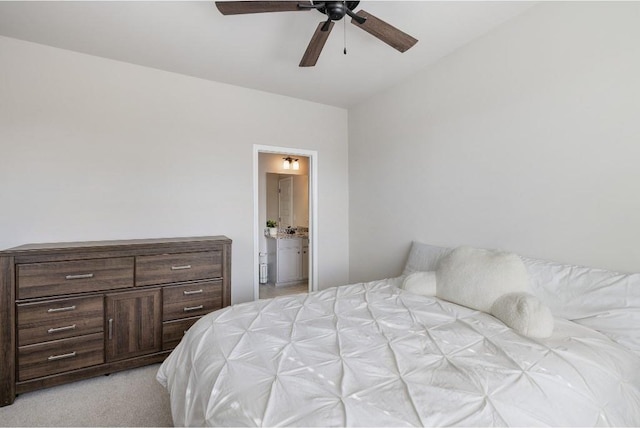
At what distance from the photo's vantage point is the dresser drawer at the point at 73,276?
2.07 meters

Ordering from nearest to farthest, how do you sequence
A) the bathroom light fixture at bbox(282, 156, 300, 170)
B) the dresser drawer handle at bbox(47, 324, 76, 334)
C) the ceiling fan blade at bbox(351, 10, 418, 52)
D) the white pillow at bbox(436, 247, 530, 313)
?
the ceiling fan blade at bbox(351, 10, 418, 52) → the white pillow at bbox(436, 247, 530, 313) → the dresser drawer handle at bbox(47, 324, 76, 334) → the bathroom light fixture at bbox(282, 156, 300, 170)

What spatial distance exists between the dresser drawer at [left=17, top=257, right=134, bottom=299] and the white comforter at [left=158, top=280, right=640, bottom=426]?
1.06m

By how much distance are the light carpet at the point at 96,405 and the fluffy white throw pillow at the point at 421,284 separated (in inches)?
70.3

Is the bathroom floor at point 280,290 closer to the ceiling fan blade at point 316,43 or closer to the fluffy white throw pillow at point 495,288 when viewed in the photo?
the fluffy white throw pillow at point 495,288

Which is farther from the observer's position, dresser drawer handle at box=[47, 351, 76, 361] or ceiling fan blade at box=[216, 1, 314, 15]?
dresser drawer handle at box=[47, 351, 76, 361]

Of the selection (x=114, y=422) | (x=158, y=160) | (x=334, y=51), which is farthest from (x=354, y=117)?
(x=114, y=422)

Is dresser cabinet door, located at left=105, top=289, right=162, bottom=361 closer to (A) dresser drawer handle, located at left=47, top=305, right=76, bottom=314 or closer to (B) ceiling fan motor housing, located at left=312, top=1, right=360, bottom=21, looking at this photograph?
(A) dresser drawer handle, located at left=47, top=305, right=76, bottom=314

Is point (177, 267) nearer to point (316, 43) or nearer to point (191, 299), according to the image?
point (191, 299)

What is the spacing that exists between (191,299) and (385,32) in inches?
97.1

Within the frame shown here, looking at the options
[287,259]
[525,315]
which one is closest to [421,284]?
[525,315]

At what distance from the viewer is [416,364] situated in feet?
3.97

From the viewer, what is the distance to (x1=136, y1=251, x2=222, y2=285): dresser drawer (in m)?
2.42

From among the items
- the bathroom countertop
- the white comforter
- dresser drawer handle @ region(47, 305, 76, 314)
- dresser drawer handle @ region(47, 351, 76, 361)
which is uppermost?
the bathroom countertop

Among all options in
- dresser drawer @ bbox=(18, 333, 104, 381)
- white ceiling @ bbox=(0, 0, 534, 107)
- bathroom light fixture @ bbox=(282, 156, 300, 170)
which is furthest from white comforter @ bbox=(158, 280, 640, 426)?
bathroom light fixture @ bbox=(282, 156, 300, 170)
